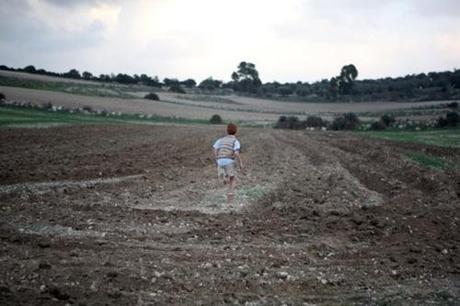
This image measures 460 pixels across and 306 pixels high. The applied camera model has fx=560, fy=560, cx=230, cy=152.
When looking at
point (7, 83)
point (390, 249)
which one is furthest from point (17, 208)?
point (7, 83)

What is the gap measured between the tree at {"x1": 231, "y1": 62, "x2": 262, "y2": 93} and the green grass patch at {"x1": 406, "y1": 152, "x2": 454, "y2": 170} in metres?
95.3

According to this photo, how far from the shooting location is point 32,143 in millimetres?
24703

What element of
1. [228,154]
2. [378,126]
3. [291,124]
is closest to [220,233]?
[228,154]

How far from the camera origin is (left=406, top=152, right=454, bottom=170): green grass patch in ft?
72.1

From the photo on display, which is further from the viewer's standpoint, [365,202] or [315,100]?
[315,100]

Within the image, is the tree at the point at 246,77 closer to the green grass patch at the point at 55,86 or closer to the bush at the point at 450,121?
the green grass patch at the point at 55,86

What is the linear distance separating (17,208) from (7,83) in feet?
186

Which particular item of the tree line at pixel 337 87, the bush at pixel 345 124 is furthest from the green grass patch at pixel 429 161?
the tree line at pixel 337 87

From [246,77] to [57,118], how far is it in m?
85.5

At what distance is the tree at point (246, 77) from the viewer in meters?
120

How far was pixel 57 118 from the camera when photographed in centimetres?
3919

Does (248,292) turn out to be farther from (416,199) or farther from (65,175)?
(65,175)

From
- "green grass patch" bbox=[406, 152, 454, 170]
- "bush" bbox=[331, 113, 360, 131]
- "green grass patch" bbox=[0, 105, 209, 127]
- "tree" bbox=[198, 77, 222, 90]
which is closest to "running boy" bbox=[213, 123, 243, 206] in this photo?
"green grass patch" bbox=[406, 152, 454, 170]

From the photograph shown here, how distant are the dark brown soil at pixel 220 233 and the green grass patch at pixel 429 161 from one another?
43.4 inches
